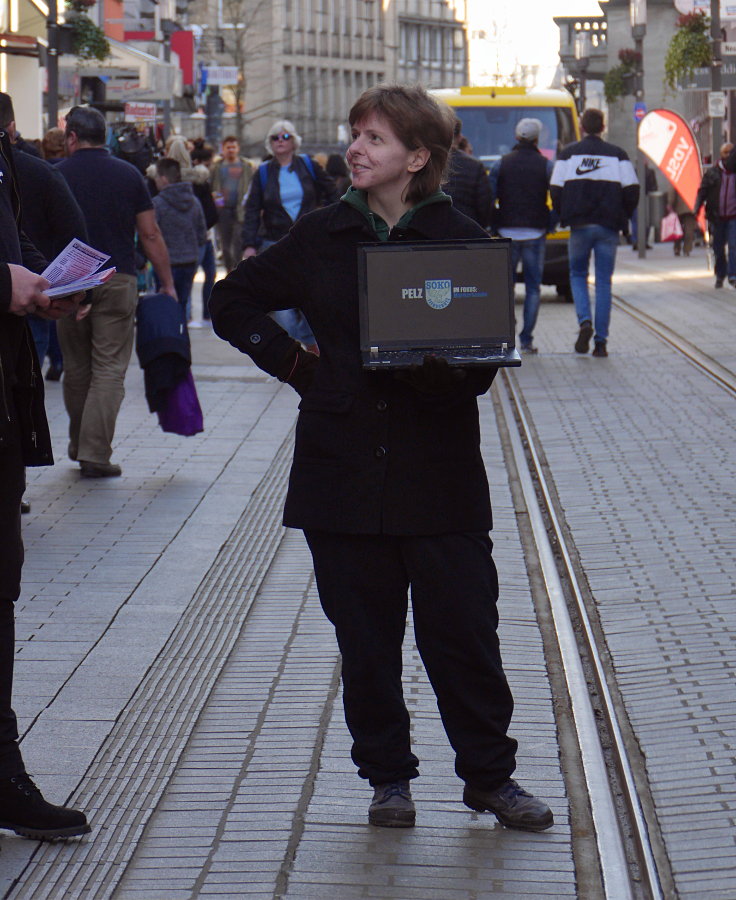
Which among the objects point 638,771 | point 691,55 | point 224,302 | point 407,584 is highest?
point 691,55

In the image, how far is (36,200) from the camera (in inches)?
299

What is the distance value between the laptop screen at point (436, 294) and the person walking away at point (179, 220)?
11.7m

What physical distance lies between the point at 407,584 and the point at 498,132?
19.1 meters

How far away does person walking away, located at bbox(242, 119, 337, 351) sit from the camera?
13.6 m

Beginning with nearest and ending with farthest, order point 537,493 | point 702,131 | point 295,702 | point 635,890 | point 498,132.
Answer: point 635,890, point 295,702, point 537,493, point 498,132, point 702,131

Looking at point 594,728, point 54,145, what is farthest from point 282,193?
point 594,728

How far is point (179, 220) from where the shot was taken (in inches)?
623

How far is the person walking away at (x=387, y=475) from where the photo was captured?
4.14 metres

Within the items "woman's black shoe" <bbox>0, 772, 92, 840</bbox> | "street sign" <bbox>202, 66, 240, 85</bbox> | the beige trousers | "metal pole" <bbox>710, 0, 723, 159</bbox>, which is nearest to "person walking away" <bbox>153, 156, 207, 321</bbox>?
the beige trousers

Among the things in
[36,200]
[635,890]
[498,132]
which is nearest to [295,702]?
[635,890]

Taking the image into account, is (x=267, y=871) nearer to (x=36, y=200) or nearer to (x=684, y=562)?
(x=684, y=562)

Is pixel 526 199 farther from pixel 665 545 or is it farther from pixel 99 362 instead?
pixel 665 545

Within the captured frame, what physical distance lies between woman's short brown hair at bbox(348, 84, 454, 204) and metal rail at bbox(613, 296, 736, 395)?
8456 mm

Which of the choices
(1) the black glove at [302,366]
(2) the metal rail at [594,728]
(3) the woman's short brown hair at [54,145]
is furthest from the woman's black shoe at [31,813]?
(3) the woman's short brown hair at [54,145]
